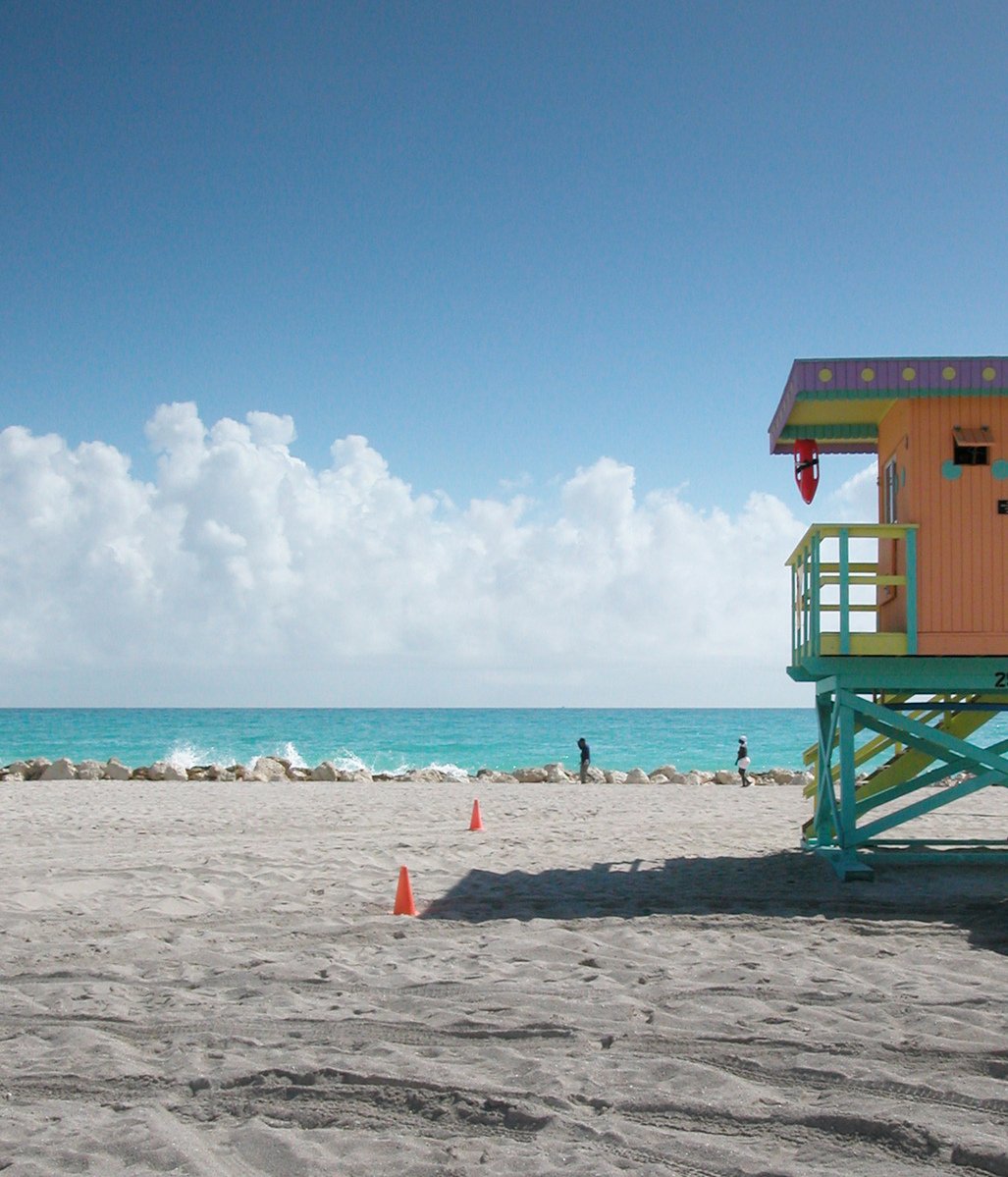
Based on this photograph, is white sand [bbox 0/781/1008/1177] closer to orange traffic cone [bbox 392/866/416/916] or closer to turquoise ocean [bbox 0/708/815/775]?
orange traffic cone [bbox 392/866/416/916]

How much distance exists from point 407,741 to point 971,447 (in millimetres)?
69153

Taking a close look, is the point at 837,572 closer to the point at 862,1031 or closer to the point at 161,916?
the point at 862,1031

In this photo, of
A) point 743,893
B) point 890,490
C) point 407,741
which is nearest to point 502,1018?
point 743,893

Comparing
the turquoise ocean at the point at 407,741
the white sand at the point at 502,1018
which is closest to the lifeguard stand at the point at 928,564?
the white sand at the point at 502,1018

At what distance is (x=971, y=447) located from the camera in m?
11.4

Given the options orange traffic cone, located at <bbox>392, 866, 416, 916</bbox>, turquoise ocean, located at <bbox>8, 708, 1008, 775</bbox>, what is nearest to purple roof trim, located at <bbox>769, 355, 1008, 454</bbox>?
orange traffic cone, located at <bbox>392, 866, 416, 916</bbox>

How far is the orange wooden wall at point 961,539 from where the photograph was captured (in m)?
11.3

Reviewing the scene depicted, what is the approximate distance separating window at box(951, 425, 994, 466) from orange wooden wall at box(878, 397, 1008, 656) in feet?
0.16

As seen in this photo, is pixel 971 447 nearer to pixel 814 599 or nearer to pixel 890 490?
pixel 890 490

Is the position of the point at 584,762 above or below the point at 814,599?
below

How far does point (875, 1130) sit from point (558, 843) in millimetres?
10528

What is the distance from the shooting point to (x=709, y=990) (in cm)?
711

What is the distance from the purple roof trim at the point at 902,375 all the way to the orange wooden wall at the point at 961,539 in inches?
12.0

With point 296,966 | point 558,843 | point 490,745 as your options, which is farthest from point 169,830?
point 490,745
